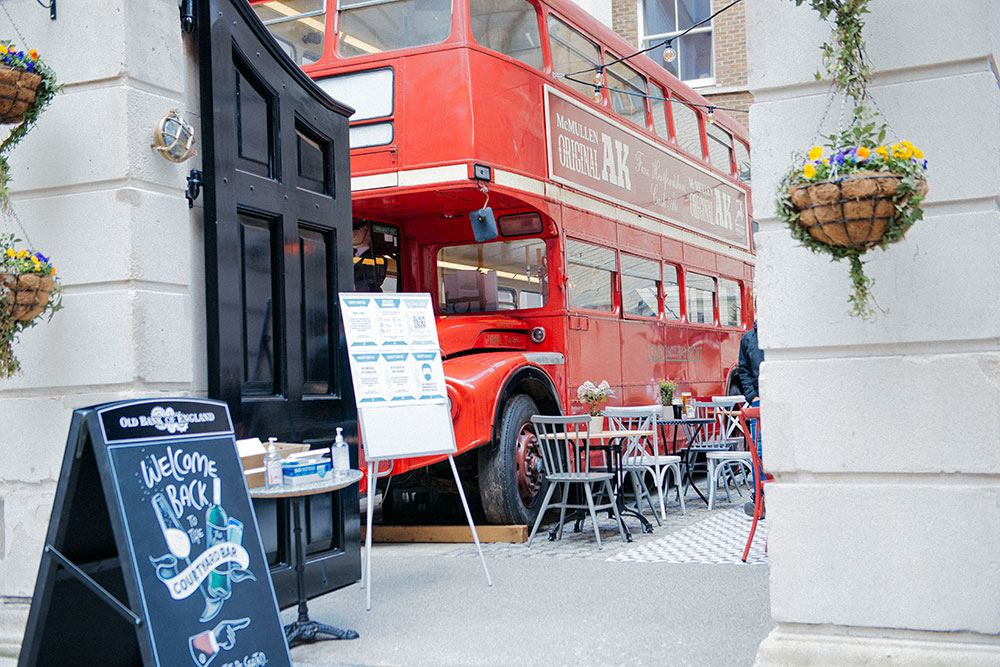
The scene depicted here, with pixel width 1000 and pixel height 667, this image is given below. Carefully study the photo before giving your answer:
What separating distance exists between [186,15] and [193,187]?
0.81 meters

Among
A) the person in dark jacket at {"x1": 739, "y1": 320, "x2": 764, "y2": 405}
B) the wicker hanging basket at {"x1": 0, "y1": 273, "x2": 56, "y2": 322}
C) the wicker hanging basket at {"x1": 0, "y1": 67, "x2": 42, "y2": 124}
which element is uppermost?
the wicker hanging basket at {"x1": 0, "y1": 67, "x2": 42, "y2": 124}

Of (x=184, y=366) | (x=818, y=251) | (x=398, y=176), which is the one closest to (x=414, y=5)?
(x=398, y=176)

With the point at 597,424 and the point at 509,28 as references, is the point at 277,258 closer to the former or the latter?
the point at 597,424

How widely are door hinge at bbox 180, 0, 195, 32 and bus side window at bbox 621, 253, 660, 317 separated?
6293mm

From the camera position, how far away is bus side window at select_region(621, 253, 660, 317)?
1074 cm

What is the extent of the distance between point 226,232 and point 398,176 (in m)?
3.46

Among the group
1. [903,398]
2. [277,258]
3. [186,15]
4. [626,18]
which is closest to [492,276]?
[277,258]

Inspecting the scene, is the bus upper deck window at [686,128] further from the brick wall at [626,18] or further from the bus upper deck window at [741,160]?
the brick wall at [626,18]

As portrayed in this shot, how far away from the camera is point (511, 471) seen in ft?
27.2

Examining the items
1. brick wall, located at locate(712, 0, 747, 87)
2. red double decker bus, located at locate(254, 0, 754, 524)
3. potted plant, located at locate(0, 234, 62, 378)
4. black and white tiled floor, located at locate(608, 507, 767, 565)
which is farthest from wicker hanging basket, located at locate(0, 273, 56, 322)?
brick wall, located at locate(712, 0, 747, 87)

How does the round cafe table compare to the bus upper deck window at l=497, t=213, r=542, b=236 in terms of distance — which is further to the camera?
the bus upper deck window at l=497, t=213, r=542, b=236

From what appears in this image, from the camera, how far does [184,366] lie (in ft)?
15.9

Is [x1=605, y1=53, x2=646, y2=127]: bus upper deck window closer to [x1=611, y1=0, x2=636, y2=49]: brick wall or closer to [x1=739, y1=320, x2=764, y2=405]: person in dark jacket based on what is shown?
[x1=739, y1=320, x2=764, y2=405]: person in dark jacket

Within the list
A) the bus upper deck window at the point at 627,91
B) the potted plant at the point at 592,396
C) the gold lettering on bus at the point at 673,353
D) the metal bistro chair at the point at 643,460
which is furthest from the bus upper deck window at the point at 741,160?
the potted plant at the point at 592,396
